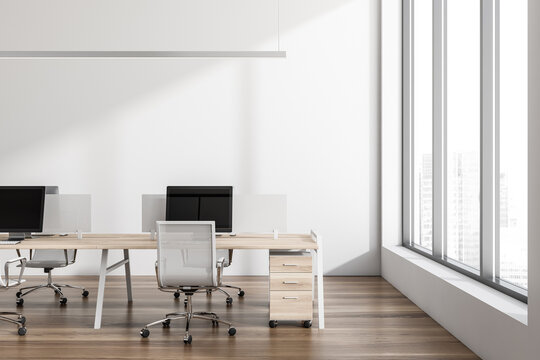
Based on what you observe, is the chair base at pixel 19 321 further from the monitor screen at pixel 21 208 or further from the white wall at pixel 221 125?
the white wall at pixel 221 125

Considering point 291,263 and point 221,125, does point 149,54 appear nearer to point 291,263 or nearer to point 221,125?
point 221,125

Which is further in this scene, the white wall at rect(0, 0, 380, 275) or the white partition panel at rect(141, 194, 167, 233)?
the white wall at rect(0, 0, 380, 275)

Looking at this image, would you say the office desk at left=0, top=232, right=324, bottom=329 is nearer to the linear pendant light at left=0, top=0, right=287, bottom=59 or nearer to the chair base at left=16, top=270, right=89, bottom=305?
the chair base at left=16, top=270, right=89, bottom=305

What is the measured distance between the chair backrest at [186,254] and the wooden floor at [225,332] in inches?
17.7

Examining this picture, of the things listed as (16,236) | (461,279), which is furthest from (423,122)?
(16,236)

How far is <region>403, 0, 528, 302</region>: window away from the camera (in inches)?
151

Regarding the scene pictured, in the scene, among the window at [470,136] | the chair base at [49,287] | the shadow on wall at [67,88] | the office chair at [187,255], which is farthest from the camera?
the shadow on wall at [67,88]

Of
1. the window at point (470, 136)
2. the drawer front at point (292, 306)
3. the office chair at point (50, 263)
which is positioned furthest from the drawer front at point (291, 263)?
the office chair at point (50, 263)

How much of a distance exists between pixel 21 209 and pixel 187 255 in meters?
1.61

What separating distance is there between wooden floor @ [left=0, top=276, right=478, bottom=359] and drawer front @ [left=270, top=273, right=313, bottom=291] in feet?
1.06

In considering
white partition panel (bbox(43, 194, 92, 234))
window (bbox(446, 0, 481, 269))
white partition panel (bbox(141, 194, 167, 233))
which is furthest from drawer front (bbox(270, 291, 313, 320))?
white partition panel (bbox(43, 194, 92, 234))

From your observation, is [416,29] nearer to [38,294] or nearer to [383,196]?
[383,196]

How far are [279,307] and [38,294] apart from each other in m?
2.73

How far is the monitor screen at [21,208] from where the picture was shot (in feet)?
15.8
